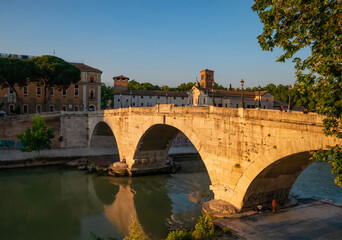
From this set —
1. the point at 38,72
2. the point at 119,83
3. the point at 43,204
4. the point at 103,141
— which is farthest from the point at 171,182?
the point at 119,83

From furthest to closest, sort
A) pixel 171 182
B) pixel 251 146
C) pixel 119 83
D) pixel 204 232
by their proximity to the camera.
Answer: pixel 119 83, pixel 171 182, pixel 251 146, pixel 204 232

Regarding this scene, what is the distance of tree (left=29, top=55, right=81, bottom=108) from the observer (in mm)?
45125

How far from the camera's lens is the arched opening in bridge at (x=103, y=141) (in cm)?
4184

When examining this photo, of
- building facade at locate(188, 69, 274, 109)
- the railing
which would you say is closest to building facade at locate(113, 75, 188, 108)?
building facade at locate(188, 69, 274, 109)

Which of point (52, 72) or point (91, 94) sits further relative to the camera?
point (91, 94)

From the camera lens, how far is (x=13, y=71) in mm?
42438

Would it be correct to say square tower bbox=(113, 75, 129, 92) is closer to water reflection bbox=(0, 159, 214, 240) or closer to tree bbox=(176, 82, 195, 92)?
tree bbox=(176, 82, 195, 92)

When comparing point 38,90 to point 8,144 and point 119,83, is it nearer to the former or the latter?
point 8,144

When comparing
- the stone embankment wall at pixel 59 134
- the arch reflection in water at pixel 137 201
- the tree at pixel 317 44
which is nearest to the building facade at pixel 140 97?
the stone embankment wall at pixel 59 134

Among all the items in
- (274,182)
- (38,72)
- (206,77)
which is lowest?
(274,182)

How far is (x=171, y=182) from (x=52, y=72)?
29.3m

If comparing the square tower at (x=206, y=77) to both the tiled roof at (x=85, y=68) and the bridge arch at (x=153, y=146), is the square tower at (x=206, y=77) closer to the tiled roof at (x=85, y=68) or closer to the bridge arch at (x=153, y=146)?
the tiled roof at (x=85, y=68)

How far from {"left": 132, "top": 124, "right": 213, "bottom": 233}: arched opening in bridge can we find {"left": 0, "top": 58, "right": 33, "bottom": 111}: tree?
83.8 feet

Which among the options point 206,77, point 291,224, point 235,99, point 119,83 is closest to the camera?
point 291,224
